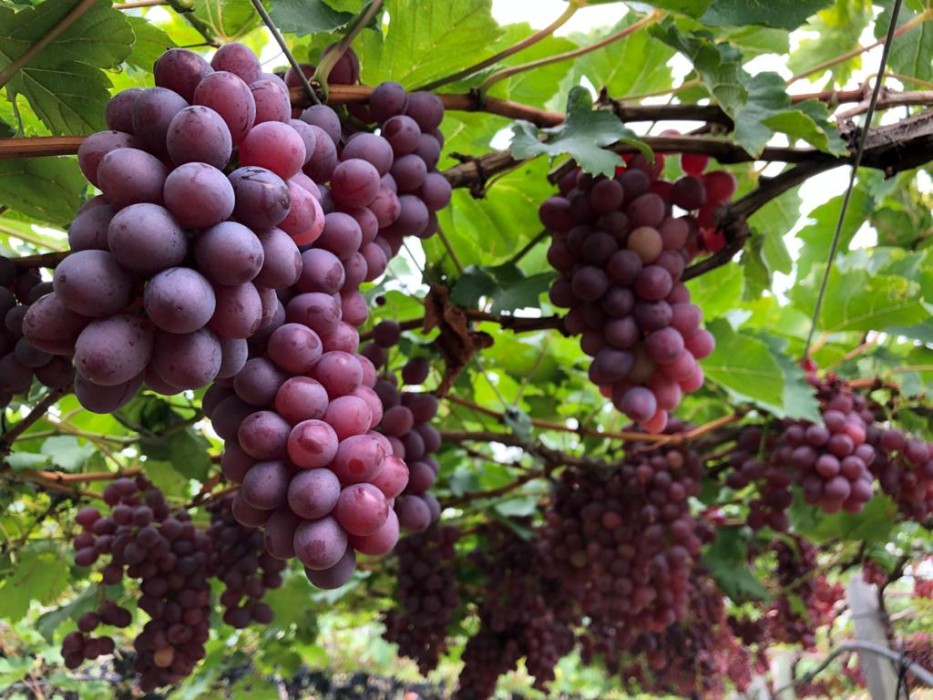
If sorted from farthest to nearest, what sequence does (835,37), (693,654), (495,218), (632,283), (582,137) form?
(693,654)
(835,37)
(495,218)
(632,283)
(582,137)

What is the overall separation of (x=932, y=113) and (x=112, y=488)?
6.23ft

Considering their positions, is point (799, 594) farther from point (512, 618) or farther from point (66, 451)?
point (66, 451)

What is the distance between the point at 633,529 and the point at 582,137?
130 centimetres


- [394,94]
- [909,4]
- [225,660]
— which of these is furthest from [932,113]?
[225,660]

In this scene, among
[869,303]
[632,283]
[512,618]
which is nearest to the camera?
[632,283]

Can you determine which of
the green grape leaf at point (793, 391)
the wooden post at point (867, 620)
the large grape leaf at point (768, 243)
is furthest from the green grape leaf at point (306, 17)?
the wooden post at point (867, 620)

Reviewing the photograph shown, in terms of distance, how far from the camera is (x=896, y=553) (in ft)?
10.1

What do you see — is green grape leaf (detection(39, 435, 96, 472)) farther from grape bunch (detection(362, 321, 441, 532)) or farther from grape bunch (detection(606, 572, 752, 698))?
grape bunch (detection(606, 572, 752, 698))

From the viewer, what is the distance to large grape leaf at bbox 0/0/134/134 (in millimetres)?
766

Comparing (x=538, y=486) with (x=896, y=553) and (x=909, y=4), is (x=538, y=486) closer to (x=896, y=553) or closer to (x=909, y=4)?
(x=896, y=553)

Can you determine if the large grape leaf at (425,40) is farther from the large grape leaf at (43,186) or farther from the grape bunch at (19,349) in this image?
the grape bunch at (19,349)

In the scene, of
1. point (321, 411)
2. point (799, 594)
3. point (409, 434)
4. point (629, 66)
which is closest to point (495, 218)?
point (629, 66)

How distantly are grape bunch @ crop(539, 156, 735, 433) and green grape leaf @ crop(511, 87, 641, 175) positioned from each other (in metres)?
0.13

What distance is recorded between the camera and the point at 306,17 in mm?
898
